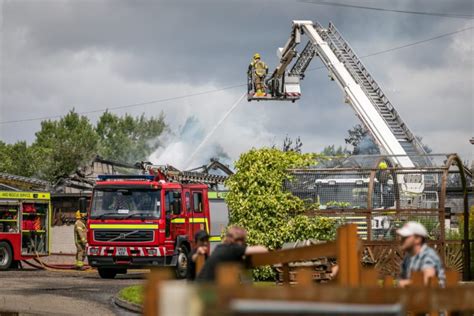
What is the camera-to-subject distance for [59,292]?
70.8 feet

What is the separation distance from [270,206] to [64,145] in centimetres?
6778

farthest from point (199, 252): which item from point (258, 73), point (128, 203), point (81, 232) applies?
point (258, 73)

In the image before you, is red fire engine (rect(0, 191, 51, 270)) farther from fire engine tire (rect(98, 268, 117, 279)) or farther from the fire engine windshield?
the fire engine windshield

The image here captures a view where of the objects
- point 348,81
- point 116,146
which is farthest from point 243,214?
point 116,146

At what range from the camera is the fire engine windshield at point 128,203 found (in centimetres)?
2531

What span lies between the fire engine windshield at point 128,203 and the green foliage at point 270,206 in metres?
2.47

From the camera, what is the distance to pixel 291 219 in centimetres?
2281

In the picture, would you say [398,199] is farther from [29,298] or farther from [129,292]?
[29,298]

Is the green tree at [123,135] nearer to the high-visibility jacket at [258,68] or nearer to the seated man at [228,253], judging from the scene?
the high-visibility jacket at [258,68]

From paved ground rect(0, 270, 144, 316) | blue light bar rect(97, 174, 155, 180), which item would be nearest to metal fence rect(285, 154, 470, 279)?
blue light bar rect(97, 174, 155, 180)

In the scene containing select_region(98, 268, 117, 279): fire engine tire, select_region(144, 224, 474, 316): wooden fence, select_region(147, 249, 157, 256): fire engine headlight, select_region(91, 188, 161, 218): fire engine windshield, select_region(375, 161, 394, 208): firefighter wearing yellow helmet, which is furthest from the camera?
select_region(98, 268, 117, 279): fire engine tire

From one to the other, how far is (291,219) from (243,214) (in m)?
1.11

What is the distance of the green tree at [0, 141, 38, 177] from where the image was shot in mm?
85500

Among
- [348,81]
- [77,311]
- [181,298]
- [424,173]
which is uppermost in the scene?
[348,81]
